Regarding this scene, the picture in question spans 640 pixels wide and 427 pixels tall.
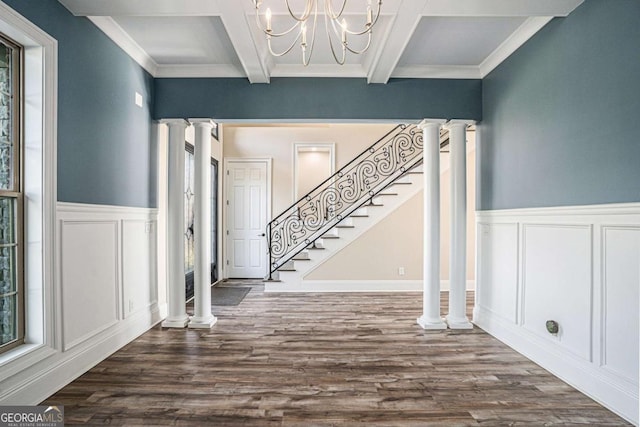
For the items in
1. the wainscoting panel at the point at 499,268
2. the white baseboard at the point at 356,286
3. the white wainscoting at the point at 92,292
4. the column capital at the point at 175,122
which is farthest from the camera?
the white baseboard at the point at 356,286

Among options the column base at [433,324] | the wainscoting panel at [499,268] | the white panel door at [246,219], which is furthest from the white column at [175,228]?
the wainscoting panel at [499,268]

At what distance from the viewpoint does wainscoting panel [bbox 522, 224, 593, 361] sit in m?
2.48

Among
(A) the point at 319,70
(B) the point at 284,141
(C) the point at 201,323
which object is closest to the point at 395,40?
(A) the point at 319,70

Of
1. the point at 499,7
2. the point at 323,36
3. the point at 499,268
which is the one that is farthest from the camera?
the point at 499,268

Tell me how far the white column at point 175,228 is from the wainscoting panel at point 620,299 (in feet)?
12.3

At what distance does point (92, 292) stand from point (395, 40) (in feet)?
10.8

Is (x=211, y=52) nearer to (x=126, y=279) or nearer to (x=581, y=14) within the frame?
(x=126, y=279)

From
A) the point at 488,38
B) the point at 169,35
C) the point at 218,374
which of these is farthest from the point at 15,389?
the point at 488,38

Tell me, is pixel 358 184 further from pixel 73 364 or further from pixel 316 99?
pixel 73 364

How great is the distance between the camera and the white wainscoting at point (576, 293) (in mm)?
2145

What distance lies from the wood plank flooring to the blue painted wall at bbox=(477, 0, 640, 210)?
1.40 metres

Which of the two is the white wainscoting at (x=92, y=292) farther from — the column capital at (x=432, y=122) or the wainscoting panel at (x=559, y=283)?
the wainscoting panel at (x=559, y=283)

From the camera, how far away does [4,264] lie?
217 centimetres

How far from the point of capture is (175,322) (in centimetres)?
387
